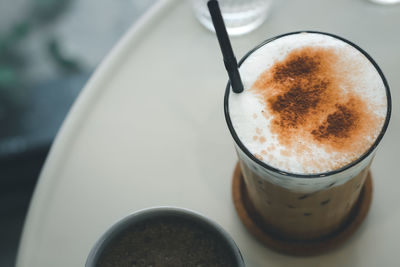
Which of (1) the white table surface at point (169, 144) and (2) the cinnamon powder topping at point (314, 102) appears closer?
(2) the cinnamon powder topping at point (314, 102)

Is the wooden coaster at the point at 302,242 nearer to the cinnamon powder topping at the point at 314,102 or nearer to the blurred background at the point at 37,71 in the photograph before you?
the cinnamon powder topping at the point at 314,102

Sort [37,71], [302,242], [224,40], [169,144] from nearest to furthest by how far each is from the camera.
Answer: [224,40] → [302,242] → [169,144] → [37,71]

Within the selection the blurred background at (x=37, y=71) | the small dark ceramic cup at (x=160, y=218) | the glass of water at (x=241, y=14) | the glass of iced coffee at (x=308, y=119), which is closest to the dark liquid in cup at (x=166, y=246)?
the small dark ceramic cup at (x=160, y=218)

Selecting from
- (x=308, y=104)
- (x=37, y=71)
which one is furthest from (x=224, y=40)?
(x=37, y=71)

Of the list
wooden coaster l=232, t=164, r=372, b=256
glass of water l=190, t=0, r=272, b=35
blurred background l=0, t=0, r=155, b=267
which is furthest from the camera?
blurred background l=0, t=0, r=155, b=267

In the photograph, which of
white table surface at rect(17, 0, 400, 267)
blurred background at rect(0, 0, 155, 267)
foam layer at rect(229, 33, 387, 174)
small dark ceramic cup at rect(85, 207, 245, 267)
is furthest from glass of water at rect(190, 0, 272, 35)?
blurred background at rect(0, 0, 155, 267)

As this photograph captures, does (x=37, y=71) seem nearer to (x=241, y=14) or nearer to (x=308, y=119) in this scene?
(x=241, y=14)

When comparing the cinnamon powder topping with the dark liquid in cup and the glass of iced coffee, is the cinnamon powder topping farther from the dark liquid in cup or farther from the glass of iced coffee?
the dark liquid in cup
